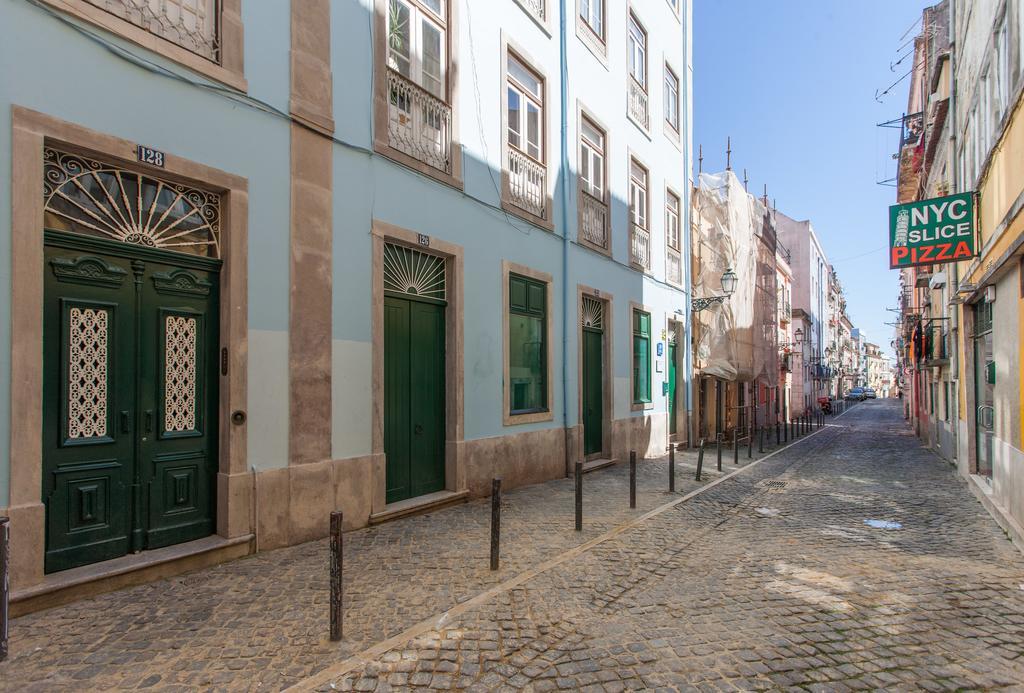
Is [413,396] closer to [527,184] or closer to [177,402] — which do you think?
[177,402]

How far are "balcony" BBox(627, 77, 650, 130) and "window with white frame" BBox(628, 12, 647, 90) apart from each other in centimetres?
16

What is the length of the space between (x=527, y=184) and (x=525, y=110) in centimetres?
133

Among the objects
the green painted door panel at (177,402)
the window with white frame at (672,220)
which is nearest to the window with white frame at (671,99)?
the window with white frame at (672,220)

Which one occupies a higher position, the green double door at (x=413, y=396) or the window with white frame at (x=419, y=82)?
the window with white frame at (x=419, y=82)

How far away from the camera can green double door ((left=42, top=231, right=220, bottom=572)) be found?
4762 millimetres

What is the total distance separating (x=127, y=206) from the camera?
5.25 m

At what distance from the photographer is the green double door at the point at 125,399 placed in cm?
→ 476

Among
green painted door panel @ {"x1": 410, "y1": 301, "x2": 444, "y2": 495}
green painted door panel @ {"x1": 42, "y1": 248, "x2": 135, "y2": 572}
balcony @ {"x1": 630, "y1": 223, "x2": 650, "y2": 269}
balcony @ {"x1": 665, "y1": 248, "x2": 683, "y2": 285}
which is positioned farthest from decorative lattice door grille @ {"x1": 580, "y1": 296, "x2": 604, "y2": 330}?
green painted door panel @ {"x1": 42, "y1": 248, "x2": 135, "y2": 572}

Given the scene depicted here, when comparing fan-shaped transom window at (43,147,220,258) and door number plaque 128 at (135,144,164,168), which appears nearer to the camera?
fan-shaped transom window at (43,147,220,258)

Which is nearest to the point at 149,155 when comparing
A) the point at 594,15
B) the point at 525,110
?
the point at 525,110

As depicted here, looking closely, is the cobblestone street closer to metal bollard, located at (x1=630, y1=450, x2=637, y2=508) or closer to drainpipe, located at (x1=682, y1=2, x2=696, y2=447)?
metal bollard, located at (x1=630, y1=450, x2=637, y2=508)

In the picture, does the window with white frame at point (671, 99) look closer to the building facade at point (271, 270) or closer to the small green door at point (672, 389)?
the small green door at point (672, 389)

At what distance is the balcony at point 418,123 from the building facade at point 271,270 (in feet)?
0.12

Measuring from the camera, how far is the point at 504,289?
9.91 metres
